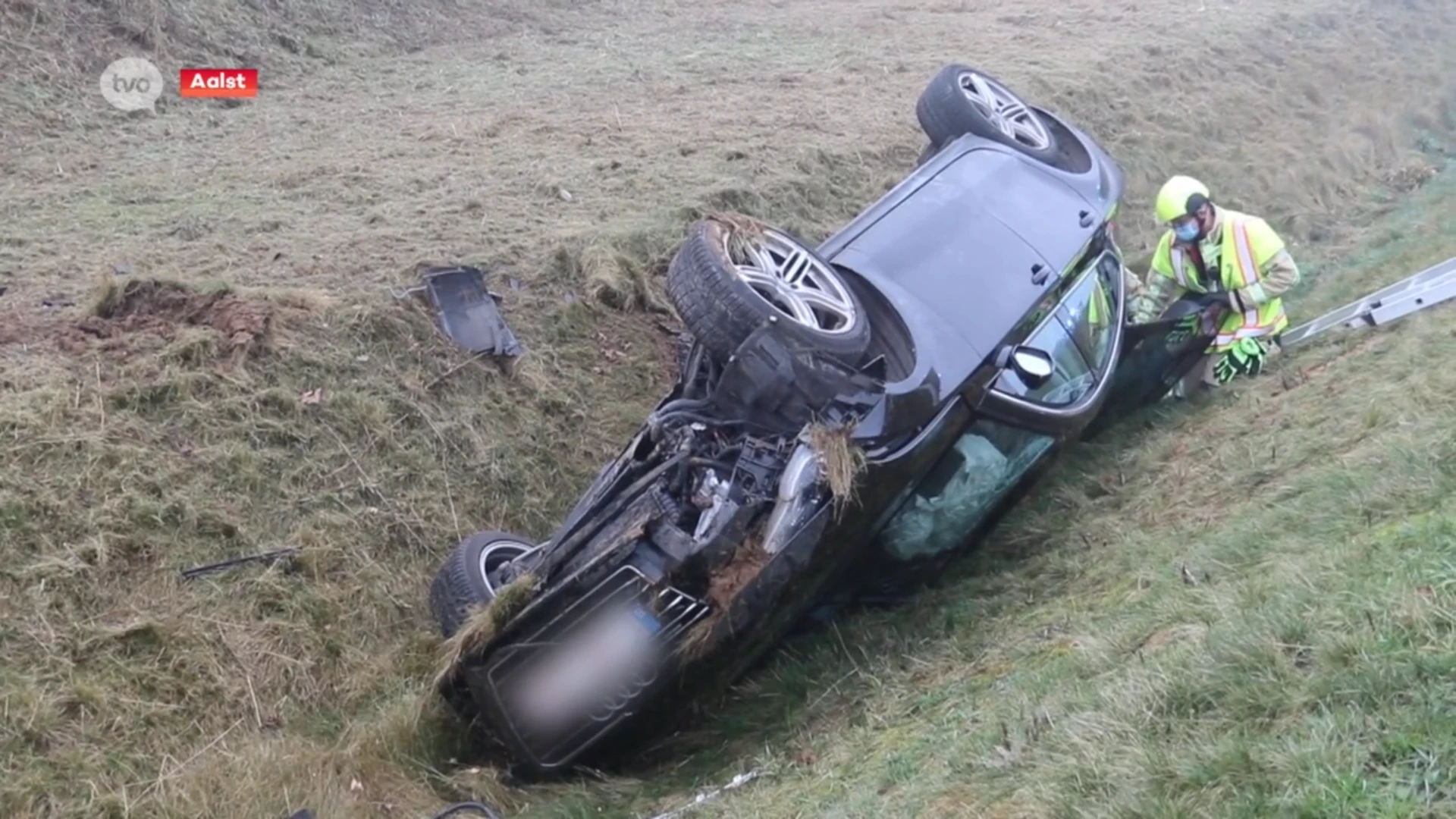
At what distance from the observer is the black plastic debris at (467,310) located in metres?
5.84

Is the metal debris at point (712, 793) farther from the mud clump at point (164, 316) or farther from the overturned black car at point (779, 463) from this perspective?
the mud clump at point (164, 316)

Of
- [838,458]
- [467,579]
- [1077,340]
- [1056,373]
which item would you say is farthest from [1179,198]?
[467,579]

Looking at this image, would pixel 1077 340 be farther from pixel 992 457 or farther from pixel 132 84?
pixel 132 84

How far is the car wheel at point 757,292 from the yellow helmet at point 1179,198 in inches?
99.8

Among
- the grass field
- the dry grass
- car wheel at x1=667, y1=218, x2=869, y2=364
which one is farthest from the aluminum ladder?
the dry grass

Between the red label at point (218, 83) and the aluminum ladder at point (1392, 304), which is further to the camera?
the red label at point (218, 83)

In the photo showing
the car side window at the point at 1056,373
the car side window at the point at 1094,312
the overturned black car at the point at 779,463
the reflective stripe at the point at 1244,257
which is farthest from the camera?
the reflective stripe at the point at 1244,257

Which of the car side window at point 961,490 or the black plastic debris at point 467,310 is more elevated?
the car side window at point 961,490

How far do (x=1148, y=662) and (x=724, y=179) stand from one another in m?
5.29

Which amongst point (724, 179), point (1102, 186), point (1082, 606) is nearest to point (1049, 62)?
point (724, 179)

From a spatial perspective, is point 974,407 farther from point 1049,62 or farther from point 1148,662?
point 1049,62

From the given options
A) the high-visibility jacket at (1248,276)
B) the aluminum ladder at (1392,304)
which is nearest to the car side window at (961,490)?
the high-visibility jacket at (1248,276)

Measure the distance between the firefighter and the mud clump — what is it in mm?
4363

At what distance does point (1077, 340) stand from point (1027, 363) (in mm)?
771
